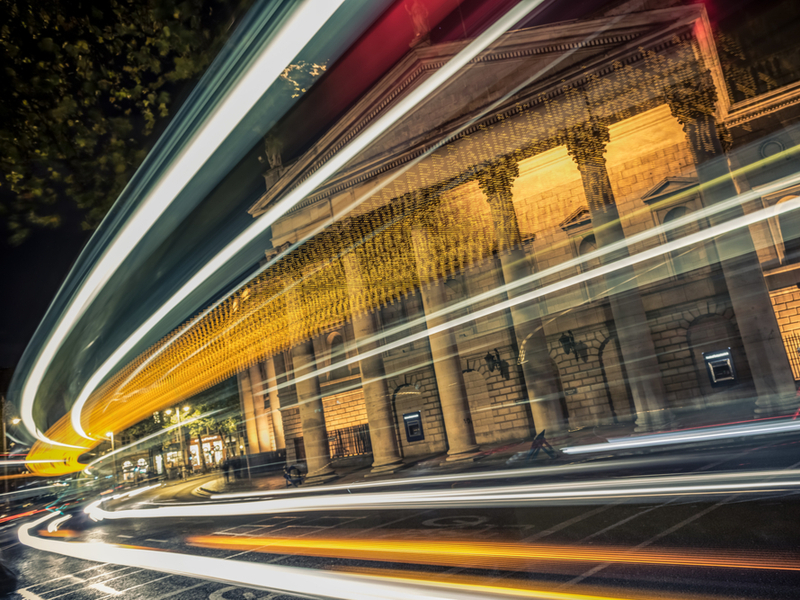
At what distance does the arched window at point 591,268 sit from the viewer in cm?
2146

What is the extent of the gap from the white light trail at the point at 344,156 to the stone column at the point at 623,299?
12.5 m

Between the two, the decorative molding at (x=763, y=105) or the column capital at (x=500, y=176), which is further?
the column capital at (x=500, y=176)

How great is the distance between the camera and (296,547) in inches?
326

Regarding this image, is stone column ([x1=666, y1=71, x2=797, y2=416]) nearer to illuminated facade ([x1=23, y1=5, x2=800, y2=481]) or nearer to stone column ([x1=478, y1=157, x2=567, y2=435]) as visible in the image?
A: illuminated facade ([x1=23, y1=5, x2=800, y2=481])

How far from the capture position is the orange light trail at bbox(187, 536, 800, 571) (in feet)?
16.2

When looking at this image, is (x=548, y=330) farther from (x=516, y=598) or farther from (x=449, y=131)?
(x=516, y=598)

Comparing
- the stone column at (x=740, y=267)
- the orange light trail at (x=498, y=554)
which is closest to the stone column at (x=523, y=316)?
the stone column at (x=740, y=267)

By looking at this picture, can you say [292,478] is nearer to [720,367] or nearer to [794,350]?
[720,367]

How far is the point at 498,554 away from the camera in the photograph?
19.8 feet

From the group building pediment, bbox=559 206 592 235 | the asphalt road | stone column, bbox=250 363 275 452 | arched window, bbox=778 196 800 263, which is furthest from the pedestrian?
arched window, bbox=778 196 800 263

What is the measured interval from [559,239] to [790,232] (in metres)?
8.88

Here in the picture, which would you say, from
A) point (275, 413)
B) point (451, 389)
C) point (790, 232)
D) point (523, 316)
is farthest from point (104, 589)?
point (275, 413)

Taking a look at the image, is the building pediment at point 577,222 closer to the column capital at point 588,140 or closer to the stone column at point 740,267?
the column capital at point 588,140

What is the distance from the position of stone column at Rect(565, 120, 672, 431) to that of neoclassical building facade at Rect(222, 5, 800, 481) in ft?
0.22
